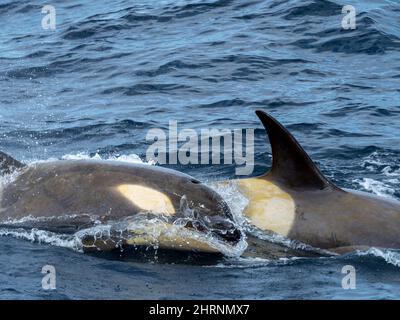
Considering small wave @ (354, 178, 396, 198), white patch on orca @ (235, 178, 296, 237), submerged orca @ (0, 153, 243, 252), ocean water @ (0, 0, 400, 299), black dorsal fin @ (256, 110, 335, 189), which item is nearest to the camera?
ocean water @ (0, 0, 400, 299)

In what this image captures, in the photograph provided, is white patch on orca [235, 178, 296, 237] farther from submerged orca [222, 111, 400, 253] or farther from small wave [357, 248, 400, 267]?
small wave [357, 248, 400, 267]

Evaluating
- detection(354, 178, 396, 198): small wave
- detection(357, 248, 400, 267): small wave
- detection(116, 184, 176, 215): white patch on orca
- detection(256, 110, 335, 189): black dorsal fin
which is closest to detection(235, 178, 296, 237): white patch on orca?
detection(256, 110, 335, 189): black dorsal fin

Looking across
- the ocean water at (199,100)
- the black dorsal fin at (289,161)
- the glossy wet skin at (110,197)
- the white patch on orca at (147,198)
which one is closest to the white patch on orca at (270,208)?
the black dorsal fin at (289,161)

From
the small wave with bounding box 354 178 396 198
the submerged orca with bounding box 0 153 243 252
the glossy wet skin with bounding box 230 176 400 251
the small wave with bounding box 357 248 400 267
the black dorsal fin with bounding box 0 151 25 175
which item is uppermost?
the black dorsal fin with bounding box 0 151 25 175

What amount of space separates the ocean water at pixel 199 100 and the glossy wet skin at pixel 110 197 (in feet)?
0.88

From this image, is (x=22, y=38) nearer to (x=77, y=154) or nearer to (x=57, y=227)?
(x=77, y=154)

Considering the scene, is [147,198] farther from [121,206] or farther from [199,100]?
[199,100]

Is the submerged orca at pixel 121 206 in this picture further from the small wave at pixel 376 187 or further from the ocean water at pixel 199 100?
the small wave at pixel 376 187

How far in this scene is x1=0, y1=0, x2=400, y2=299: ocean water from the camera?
8.62 metres

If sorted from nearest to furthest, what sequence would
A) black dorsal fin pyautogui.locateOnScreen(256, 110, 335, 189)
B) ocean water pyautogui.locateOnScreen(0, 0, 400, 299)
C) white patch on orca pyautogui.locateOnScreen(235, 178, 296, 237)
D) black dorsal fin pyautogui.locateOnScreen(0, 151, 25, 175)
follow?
ocean water pyautogui.locateOnScreen(0, 0, 400, 299) → black dorsal fin pyautogui.locateOnScreen(256, 110, 335, 189) → white patch on orca pyautogui.locateOnScreen(235, 178, 296, 237) → black dorsal fin pyautogui.locateOnScreen(0, 151, 25, 175)

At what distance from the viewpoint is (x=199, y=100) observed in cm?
1678

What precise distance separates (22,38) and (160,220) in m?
14.6
